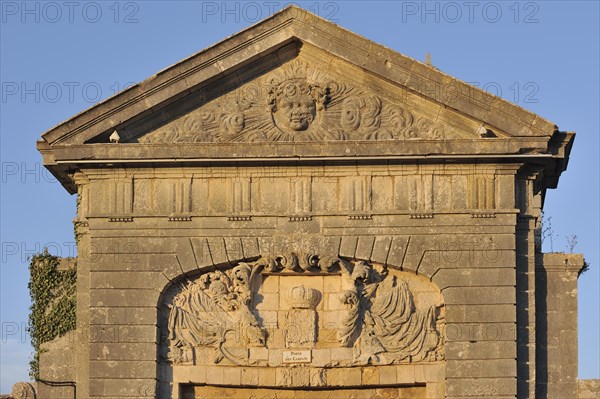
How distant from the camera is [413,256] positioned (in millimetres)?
34531

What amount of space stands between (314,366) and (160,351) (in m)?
2.68

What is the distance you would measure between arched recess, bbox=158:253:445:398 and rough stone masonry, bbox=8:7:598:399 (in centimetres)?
3

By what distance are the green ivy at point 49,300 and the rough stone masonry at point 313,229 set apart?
2.77 ft

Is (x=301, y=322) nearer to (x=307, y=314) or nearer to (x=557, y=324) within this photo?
(x=307, y=314)

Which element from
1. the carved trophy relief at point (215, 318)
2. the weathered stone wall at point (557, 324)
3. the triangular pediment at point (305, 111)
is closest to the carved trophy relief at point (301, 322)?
the carved trophy relief at point (215, 318)

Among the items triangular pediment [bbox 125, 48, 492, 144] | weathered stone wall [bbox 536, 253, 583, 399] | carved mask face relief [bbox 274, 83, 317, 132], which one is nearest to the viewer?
weathered stone wall [bbox 536, 253, 583, 399]

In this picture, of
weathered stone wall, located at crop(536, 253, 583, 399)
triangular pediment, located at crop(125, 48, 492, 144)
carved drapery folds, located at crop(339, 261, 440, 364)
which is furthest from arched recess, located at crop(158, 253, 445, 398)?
triangular pediment, located at crop(125, 48, 492, 144)

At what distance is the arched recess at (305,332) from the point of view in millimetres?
34438

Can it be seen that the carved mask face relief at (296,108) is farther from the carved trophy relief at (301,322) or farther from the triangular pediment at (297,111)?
the carved trophy relief at (301,322)

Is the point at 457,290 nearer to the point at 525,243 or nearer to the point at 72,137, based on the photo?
the point at 525,243

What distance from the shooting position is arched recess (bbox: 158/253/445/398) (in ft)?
113

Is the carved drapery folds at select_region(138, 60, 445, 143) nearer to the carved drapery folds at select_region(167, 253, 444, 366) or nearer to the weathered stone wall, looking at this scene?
the carved drapery folds at select_region(167, 253, 444, 366)

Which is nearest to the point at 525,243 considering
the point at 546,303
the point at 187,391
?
the point at 546,303

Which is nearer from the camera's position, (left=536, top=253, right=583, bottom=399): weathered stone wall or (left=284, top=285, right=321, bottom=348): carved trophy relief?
(left=284, top=285, right=321, bottom=348): carved trophy relief
